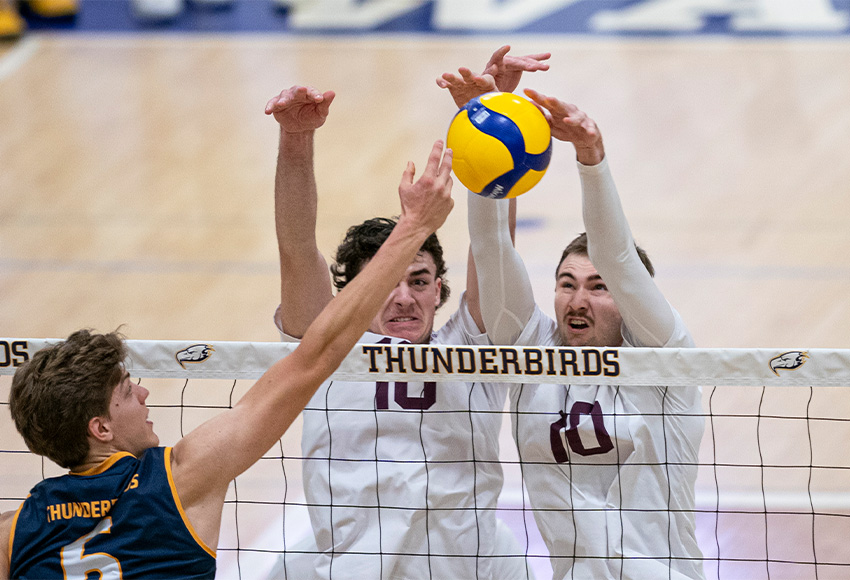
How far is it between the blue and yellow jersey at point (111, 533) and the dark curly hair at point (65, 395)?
125 millimetres

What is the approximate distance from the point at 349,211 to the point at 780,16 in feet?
24.2

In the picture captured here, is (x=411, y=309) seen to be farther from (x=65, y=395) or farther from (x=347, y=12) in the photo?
(x=347, y=12)

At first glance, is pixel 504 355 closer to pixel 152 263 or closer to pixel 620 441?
pixel 620 441

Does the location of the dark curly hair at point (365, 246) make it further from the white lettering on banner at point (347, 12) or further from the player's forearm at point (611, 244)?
the white lettering on banner at point (347, 12)

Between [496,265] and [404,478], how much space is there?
2.98 ft

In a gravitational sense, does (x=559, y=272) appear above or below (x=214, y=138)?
below

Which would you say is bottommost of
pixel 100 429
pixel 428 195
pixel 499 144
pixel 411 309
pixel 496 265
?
pixel 100 429

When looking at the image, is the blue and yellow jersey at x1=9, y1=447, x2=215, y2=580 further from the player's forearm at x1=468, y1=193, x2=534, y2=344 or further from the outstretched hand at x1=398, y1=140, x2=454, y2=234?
the player's forearm at x1=468, y1=193, x2=534, y2=344

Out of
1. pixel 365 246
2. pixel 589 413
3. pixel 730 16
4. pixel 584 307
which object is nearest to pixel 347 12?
pixel 730 16

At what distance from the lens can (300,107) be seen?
12.8ft

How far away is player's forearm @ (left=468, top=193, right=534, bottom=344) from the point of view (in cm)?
373

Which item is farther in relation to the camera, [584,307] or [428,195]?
[584,307]

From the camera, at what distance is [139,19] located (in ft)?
46.6

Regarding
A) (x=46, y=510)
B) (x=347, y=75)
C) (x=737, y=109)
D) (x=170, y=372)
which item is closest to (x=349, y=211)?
(x=347, y=75)
